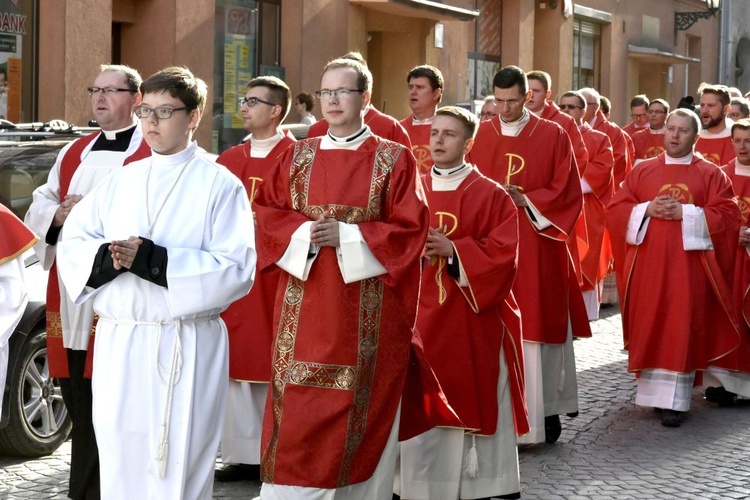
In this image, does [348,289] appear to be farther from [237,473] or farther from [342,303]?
[237,473]

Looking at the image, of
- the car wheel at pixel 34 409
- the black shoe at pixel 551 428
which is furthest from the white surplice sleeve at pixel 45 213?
the black shoe at pixel 551 428

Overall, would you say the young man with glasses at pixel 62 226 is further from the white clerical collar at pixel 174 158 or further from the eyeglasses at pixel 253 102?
the white clerical collar at pixel 174 158

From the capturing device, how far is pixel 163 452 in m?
5.10

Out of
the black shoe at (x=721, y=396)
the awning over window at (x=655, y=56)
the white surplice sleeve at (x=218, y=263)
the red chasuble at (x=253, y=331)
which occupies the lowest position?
the black shoe at (x=721, y=396)

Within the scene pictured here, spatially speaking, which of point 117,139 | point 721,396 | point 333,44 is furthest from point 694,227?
point 333,44

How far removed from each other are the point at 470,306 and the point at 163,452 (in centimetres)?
218

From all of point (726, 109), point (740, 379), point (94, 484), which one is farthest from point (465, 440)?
point (726, 109)

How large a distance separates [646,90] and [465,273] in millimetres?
29064

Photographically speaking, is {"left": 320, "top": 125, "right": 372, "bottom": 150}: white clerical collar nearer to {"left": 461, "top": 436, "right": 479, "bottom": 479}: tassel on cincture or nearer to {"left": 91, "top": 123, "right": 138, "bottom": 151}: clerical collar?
{"left": 91, "top": 123, "right": 138, "bottom": 151}: clerical collar

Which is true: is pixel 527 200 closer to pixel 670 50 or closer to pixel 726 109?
pixel 726 109

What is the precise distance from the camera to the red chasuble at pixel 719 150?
1188 cm

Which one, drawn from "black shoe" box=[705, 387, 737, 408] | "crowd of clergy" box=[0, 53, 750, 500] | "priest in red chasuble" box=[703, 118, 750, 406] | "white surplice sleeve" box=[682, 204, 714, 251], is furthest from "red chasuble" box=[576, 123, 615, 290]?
"white surplice sleeve" box=[682, 204, 714, 251]

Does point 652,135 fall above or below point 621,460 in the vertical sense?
above

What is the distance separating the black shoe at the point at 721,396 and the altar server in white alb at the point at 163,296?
5456 millimetres
